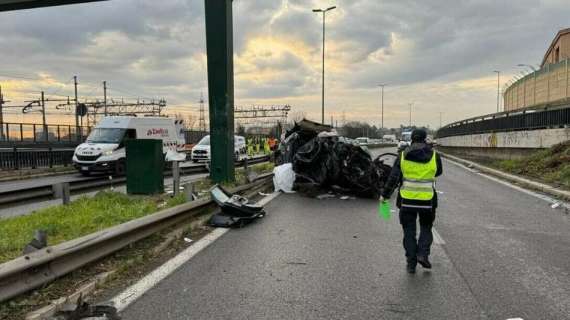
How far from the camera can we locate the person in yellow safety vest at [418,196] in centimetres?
541

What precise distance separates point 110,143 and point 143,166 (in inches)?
392

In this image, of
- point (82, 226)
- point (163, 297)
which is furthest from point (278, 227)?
point (163, 297)

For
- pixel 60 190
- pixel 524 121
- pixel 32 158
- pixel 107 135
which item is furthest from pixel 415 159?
pixel 32 158

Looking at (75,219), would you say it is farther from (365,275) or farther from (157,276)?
(365,275)

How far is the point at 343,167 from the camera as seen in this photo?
12023 millimetres

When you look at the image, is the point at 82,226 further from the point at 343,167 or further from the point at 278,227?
the point at 343,167

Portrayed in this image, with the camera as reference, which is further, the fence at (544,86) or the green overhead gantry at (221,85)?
the fence at (544,86)

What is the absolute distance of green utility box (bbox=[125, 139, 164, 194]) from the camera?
10727mm

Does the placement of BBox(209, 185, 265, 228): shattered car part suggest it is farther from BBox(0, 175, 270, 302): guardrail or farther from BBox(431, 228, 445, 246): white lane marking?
BBox(431, 228, 445, 246): white lane marking

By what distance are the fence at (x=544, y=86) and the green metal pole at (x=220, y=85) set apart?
83.3ft

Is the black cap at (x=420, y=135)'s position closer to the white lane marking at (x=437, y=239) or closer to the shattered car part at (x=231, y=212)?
the white lane marking at (x=437, y=239)

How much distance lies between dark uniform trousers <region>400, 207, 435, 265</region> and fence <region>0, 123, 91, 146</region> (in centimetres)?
2702

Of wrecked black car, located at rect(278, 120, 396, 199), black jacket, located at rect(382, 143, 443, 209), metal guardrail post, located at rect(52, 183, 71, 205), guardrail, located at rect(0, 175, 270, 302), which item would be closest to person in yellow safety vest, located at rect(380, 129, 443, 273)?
black jacket, located at rect(382, 143, 443, 209)

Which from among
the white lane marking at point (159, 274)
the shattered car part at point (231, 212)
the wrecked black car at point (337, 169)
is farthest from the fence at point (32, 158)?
the white lane marking at point (159, 274)
